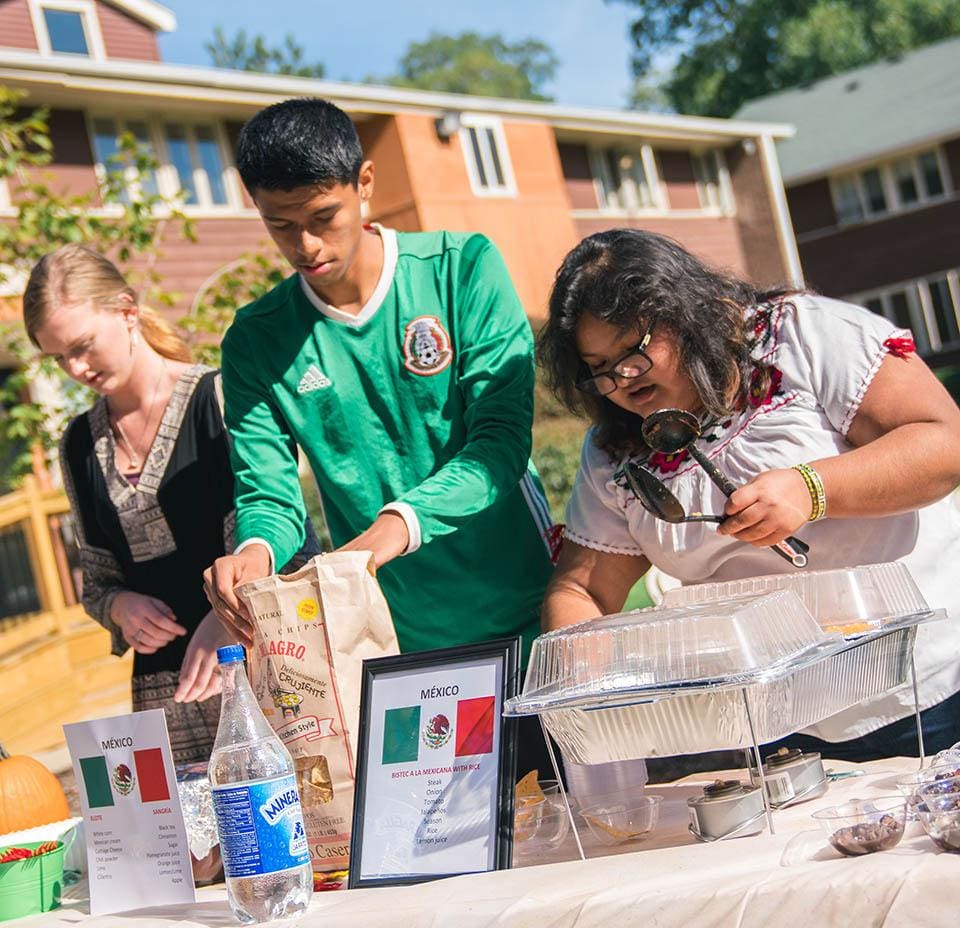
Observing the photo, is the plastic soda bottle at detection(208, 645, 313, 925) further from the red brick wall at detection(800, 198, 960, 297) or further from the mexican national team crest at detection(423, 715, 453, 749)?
the red brick wall at detection(800, 198, 960, 297)

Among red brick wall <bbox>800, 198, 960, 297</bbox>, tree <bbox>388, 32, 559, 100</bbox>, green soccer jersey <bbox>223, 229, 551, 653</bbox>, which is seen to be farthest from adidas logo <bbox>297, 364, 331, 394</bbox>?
tree <bbox>388, 32, 559, 100</bbox>

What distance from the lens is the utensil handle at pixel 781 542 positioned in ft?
6.59

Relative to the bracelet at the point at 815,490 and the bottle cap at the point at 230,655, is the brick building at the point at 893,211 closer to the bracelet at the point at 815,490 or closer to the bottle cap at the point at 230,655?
the bracelet at the point at 815,490

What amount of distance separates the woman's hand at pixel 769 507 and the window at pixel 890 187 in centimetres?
2959

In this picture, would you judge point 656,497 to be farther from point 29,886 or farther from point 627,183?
point 627,183

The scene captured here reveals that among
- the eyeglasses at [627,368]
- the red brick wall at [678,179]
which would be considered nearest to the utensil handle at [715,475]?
the eyeglasses at [627,368]

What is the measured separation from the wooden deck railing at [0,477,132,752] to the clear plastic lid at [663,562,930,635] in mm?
7817

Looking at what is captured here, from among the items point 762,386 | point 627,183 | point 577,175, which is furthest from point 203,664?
point 627,183

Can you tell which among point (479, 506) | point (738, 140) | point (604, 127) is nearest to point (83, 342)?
point (479, 506)

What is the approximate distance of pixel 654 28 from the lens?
4044cm

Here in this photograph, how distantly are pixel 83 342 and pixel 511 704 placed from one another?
5.12 feet

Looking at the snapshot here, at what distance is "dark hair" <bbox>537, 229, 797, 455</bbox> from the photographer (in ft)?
7.13

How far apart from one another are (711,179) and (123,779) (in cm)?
2535

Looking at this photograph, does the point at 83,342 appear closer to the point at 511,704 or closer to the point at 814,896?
the point at 511,704
